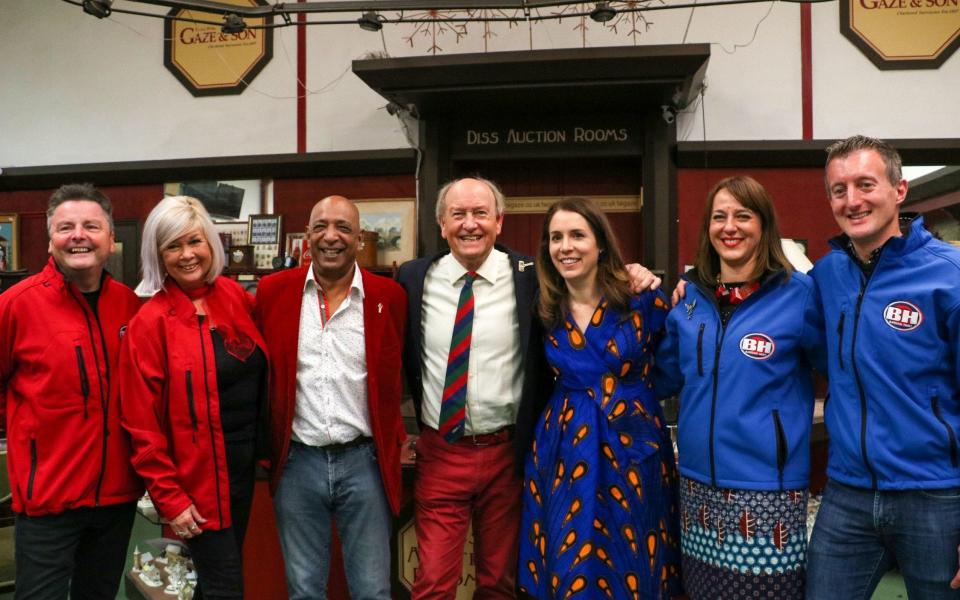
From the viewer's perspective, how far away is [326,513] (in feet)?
6.93

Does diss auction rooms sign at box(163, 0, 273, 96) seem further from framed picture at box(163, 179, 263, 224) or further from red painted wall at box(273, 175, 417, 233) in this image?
red painted wall at box(273, 175, 417, 233)

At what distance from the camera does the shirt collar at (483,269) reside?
225 cm

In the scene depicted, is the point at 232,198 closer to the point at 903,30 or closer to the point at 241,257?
the point at 241,257

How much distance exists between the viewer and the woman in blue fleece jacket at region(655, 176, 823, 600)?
1.71 m

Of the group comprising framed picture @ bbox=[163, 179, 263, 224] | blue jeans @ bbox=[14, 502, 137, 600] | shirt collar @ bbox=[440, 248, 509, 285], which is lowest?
blue jeans @ bbox=[14, 502, 137, 600]

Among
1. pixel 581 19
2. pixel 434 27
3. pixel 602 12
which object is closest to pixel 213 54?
pixel 434 27

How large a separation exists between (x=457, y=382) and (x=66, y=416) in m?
1.10

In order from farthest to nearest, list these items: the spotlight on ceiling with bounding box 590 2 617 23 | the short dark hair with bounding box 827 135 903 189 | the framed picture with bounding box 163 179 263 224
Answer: the framed picture with bounding box 163 179 263 224
the spotlight on ceiling with bounding box 590 2 617 23
the short dark hair with bounding box 827 135 903 189

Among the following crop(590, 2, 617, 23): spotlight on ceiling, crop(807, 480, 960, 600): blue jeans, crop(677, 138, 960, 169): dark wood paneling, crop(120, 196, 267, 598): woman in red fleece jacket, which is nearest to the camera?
crop(807, 480, 960, 600): blue jeans

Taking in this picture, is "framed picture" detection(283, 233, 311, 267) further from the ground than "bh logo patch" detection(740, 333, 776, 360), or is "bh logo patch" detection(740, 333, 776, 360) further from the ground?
"framed picture" detection(283, 233, 311, 267)

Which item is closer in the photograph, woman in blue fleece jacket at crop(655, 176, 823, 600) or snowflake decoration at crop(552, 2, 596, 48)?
woman in blue fleece jacket at crop(655, 176, 823, 600)

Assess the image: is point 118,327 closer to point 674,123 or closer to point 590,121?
point 590,121

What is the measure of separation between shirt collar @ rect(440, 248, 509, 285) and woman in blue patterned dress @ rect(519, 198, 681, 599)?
185 millimetres

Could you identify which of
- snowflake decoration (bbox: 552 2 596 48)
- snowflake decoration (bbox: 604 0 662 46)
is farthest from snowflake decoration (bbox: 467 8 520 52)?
snowflake decoration (bbox: 604 0 662 46)
